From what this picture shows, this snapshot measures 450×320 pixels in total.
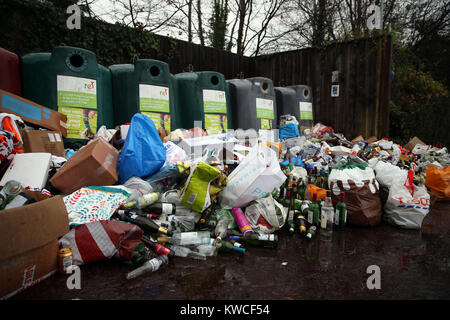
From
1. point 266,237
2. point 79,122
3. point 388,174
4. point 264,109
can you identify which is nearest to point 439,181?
point 388,174

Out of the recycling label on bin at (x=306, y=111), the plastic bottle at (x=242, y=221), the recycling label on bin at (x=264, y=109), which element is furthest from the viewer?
the recycling label on bin at (x=306, y=111)

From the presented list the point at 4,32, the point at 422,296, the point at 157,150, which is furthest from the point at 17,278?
the point at 4,32

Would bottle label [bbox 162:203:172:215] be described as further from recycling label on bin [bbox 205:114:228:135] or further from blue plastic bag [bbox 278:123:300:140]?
blue plastic bag [bbox 278:123:300:140]

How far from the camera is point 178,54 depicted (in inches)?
245

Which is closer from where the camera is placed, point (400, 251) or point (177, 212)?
point (400, 251)

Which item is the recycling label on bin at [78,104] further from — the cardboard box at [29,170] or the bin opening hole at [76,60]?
the cardboard box at [29,170]

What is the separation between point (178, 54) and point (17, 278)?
18.9ft

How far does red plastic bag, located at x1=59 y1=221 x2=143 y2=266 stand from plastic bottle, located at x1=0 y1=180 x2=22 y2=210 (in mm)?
358

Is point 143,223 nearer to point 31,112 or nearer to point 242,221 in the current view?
point 242,221

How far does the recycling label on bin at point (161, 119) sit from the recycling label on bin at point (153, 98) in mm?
62

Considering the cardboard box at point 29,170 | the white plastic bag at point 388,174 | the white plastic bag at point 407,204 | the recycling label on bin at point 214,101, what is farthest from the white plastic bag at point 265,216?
the recycling label on bin at point 214,101

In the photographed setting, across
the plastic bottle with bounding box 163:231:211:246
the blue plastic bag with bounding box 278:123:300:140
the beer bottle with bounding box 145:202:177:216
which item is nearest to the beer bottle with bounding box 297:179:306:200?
the plastic bottle with bounding box 163:231:211:246

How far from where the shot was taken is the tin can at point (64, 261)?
150 cm
